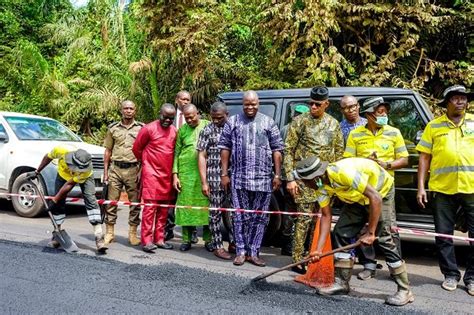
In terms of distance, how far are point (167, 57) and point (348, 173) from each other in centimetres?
872

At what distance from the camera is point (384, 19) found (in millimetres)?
9742

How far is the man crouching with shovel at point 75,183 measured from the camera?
542 cm

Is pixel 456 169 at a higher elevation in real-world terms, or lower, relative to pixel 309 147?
lower

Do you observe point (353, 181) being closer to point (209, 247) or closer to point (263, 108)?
point (263, 108)

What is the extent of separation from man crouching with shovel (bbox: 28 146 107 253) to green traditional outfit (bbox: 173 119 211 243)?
948 mm

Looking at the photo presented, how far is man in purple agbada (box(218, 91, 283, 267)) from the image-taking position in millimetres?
5148

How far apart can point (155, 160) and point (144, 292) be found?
2.06 meters

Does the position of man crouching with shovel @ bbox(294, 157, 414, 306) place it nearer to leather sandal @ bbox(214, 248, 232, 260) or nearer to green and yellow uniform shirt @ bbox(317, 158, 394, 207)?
green and yellow uniform shirt @ bbox(317, 158, 394, 207)

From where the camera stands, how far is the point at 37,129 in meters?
8.93

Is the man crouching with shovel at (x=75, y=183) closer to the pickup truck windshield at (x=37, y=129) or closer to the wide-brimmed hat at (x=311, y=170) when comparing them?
the wide-brimmed hat at (x=311, y=170)

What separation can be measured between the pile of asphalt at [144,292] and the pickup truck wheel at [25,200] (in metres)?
3.03

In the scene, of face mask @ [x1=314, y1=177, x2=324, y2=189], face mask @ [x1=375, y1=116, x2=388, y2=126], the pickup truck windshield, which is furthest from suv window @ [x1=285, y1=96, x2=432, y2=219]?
the pickup truck windshield

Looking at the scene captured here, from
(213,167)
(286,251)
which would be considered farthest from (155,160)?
(286,251)

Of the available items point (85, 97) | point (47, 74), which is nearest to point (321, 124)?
point (85, 97)
